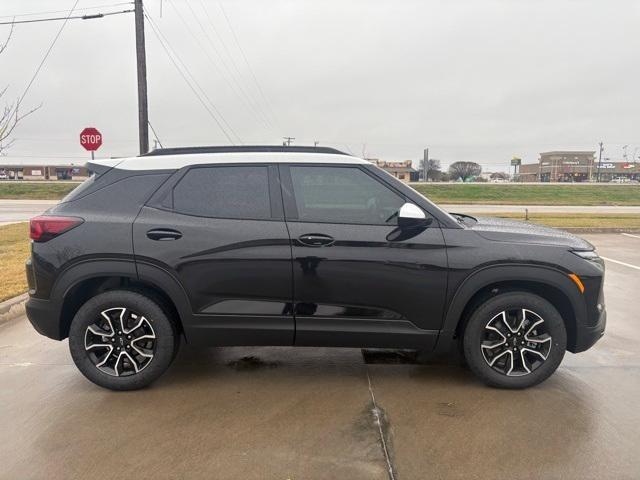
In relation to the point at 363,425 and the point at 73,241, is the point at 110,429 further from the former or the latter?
the point at 363,425

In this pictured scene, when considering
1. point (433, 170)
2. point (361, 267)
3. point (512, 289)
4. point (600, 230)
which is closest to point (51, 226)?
point (361, 267)

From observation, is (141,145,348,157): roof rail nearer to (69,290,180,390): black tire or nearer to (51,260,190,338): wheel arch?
(51,260,190,338): wheel arch

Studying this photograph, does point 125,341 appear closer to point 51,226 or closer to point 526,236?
point 51,226

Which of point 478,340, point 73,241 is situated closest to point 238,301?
point 73,241

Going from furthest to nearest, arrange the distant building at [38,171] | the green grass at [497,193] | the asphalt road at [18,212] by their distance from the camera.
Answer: the distant building at [38,171] < the green grass at [497,193] < the asphalt road at [18,212]

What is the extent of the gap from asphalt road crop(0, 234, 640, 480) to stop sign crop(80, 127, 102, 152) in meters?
11.6

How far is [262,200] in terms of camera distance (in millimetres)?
3480

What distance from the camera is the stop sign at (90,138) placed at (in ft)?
46.4

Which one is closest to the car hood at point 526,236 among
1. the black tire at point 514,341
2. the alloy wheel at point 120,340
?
the black tire at point 514,341

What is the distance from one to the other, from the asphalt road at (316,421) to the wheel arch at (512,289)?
52 centimetres

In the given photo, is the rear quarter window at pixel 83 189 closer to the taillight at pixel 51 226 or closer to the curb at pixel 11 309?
the taillight at pixel 51 226

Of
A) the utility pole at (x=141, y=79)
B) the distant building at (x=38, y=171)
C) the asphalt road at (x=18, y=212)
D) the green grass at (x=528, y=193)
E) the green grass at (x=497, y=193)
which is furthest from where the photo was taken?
the distant building at (x=38, y=171)

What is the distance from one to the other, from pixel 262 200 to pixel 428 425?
1.97 metres

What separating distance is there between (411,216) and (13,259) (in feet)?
25.8
